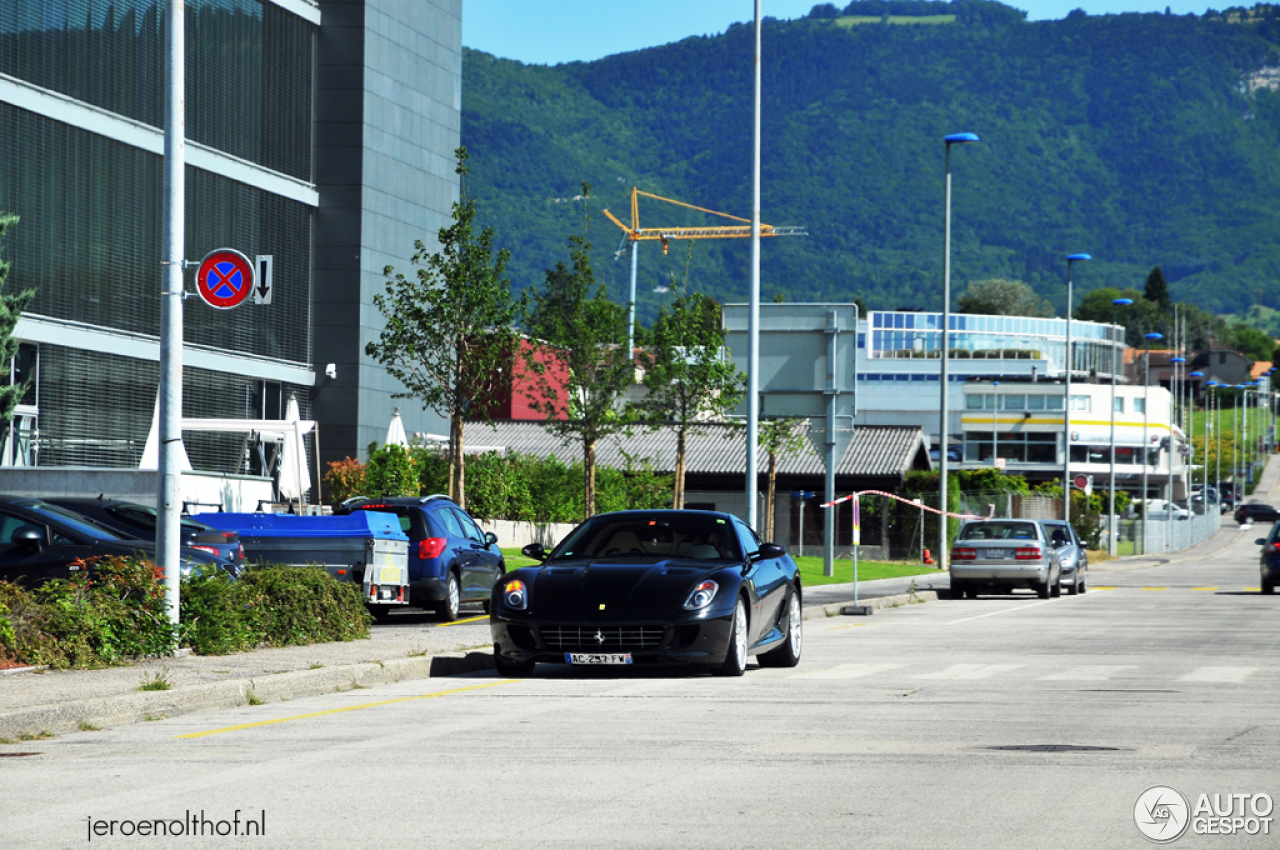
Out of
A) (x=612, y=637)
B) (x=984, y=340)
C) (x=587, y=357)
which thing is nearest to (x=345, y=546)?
(x=612, y=637)

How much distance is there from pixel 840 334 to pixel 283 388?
67.4ft

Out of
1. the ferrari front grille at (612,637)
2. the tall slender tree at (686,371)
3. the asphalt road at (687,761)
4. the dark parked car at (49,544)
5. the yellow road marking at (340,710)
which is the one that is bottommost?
the yellow road marking at (340,710)

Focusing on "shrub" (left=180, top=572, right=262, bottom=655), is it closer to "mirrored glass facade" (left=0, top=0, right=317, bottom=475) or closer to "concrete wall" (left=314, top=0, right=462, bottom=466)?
"mirrored glass facade" (left=0, top=0, right=317, bottom=475)

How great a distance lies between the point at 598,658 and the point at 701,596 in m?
1.00

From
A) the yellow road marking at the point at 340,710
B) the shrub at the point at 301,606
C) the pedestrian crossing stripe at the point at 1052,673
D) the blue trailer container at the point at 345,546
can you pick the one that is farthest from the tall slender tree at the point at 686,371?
the yellow road marking at the point at 340,710

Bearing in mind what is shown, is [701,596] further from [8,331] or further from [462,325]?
[8,331]

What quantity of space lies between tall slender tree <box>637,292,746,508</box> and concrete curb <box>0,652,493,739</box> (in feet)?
87.4

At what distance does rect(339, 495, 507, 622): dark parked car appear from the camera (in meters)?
20.7

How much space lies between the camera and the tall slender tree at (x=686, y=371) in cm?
4212

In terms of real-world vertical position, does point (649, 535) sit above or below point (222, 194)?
below

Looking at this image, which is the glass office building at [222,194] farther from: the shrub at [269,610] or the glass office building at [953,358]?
the glass office building at [953,358]

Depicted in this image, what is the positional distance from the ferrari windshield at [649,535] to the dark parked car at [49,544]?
3.57 m

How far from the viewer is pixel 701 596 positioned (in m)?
13.8

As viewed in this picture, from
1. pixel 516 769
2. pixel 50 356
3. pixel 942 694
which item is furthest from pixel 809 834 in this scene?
pixel 50 356
